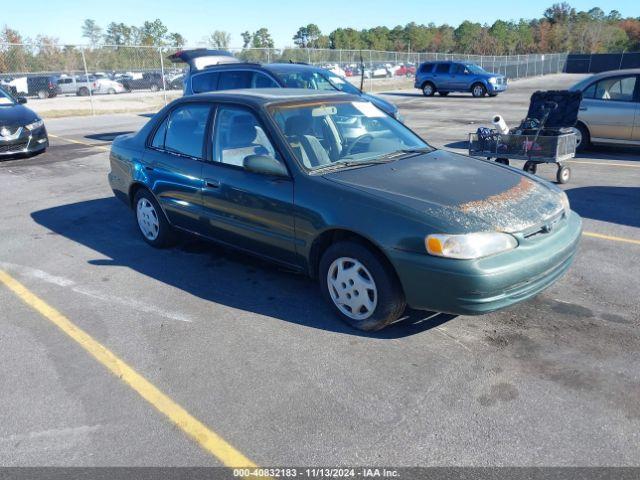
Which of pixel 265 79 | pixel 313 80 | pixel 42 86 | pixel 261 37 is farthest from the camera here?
pixel 261 37

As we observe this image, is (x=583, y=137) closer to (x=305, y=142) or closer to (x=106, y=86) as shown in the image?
(x=305, y=142)

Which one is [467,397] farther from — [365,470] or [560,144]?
[560,144]

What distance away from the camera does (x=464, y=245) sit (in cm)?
327

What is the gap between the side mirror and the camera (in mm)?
4066

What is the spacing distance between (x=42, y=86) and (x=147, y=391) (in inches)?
1286

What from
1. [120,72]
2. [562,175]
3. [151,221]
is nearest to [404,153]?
[151,221]

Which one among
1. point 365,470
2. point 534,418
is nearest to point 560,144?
point 534,418

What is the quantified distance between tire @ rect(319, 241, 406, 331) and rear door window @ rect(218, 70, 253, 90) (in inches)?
329

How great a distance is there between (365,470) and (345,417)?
41 cm

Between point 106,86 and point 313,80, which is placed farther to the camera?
point 106,86

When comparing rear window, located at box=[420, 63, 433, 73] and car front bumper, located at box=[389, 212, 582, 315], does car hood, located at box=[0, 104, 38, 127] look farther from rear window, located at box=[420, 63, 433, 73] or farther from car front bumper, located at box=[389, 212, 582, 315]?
rear window, located at box=[420, 63, 433, 73]

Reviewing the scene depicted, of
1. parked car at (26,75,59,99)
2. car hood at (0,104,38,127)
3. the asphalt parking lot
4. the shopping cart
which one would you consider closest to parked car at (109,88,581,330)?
the asphalt parking lot

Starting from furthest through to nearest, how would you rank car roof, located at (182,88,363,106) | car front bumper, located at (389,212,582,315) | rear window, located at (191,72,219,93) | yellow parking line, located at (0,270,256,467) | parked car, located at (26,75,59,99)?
parked car, located at (26,75,59,99) < rear window, located at (191,72,219,93) < car roof, located at (182,88,363,106) < car front bumper, located at (389,212,582,315) < yellow parking line, located at (0,270,256,467)

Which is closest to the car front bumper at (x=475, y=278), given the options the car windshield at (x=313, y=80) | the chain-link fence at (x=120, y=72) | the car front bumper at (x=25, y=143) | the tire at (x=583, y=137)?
the tire at (x=583, y=137)
